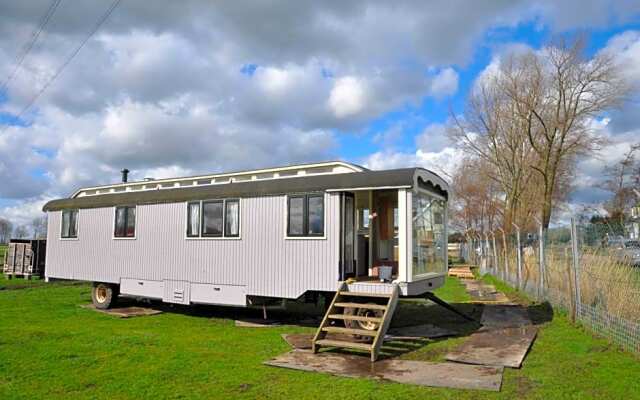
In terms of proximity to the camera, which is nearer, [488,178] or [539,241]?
[539,241]

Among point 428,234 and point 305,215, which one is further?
point 428,234

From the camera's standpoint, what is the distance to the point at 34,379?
19.2 feet

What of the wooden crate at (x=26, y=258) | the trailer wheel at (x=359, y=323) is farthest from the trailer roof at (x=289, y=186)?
the wooden crate at (x=26, y=258)

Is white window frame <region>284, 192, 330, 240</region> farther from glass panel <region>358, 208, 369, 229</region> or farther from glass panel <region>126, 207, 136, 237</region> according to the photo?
glass panel <region>126, 207, 136, 237</region>

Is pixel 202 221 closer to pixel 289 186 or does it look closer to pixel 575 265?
pixel 289 186

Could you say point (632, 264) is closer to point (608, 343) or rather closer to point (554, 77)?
point (608, 343)

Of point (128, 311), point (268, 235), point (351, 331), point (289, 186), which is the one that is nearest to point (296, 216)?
point (289, 186)

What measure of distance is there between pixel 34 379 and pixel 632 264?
817 centimetres

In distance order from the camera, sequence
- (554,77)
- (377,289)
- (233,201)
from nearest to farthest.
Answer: (377,289) → (233,201) → (554,77)

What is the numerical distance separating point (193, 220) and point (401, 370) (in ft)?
19.6

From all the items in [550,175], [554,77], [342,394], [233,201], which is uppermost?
[554,77]

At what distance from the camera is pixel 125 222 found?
12.0 meters

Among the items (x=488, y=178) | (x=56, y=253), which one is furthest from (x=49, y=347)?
(x=488, y=178)

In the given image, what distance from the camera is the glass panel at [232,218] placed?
32.8ft
